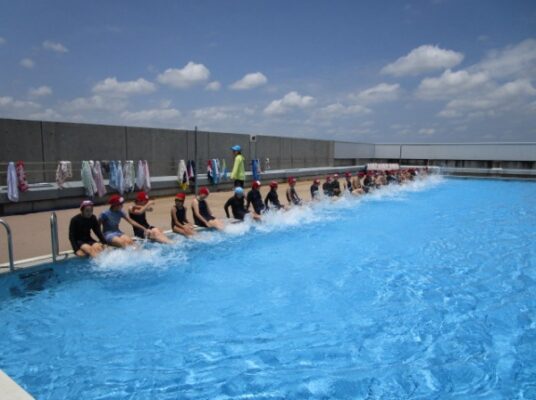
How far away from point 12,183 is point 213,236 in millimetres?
5412

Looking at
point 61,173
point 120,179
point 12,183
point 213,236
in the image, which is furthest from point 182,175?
point 213,236

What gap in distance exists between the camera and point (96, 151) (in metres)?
13.2

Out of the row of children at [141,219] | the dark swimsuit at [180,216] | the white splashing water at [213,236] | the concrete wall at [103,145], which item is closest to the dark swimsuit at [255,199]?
the row of children at [141,219]

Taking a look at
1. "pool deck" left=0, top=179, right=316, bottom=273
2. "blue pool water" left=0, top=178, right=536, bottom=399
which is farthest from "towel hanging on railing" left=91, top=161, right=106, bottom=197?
"blue pool water" left=0, top=178, right=536, bottom=399

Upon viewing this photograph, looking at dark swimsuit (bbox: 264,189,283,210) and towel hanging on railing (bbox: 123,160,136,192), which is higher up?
towel hanging on railing (bbox: 123,160,136,192)

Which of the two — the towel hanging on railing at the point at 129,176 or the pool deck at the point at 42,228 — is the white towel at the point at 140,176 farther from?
the pool deck at the point at 42,228

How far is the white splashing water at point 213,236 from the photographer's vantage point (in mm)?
6703

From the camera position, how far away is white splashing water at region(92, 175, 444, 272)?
6.70 meters

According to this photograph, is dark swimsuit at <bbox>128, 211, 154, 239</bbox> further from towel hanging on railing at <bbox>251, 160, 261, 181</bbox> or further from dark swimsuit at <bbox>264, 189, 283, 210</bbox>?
towel hanging on railing at <bbox>251, 160, 261, 181</bbox>

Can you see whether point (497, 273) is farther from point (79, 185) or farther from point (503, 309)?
point (79, 185)

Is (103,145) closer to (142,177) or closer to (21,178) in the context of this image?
(142,177)

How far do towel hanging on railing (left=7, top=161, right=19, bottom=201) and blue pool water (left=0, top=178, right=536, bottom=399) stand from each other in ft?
16.2

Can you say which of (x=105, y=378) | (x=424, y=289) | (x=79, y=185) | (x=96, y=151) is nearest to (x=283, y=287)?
(x=424, y=289)

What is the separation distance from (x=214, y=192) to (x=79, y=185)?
221 inches
